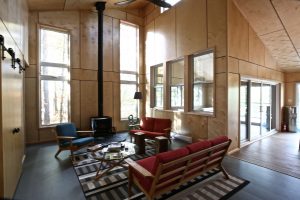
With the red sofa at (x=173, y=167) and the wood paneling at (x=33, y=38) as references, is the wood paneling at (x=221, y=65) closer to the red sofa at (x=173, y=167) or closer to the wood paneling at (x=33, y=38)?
the red sofa at (x=173, y=167)

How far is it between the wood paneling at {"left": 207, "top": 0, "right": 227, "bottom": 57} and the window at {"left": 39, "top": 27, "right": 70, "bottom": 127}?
16.1 ft

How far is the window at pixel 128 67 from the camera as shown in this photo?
25.1 feet

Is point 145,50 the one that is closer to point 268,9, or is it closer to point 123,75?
point 123,75

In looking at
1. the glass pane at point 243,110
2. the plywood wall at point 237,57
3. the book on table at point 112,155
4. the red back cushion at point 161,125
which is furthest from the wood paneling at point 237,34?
the book on table at point 112,155

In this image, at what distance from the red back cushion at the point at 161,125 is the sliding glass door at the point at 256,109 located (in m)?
2.17

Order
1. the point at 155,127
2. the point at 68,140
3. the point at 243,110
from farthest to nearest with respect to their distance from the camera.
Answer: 1. the point at 155,127
2. the point at 243,110
3. the point at 68,140

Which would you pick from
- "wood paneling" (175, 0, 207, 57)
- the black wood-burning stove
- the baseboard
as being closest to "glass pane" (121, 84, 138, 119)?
the black wood-burning stove

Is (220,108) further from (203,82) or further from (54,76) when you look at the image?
(54,76)

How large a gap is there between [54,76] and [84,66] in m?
1.10

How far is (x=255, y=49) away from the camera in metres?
5.49

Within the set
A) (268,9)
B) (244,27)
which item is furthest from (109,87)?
(268,9)

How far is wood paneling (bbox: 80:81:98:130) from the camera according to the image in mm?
6605

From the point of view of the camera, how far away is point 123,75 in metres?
7.65

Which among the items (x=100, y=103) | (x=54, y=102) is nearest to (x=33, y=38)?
(x=54, y=102)
